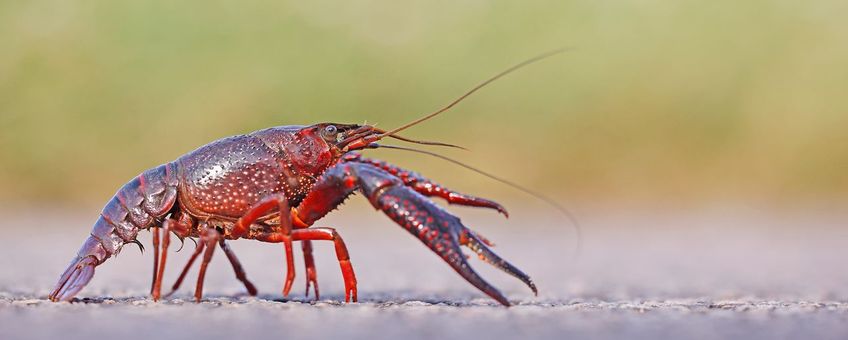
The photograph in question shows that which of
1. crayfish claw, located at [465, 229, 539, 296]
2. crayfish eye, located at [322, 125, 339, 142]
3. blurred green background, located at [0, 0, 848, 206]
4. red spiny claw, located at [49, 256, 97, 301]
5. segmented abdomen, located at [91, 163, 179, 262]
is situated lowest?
red spiny claw, located at [49, 256, 97, 301]

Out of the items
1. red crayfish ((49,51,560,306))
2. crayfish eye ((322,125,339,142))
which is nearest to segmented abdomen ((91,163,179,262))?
red crayfish ((49,51,560,306))

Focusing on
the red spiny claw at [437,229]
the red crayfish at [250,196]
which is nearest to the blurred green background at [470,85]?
the red crayfish at [250,196]

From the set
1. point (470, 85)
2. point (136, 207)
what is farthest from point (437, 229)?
point (470, 85)

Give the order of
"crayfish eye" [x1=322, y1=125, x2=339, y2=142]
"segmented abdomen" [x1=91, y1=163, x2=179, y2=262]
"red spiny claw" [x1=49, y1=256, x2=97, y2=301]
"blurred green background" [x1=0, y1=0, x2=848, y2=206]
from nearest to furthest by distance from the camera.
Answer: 1. "red spiny claw" [x1=49, y1=256, x2=97, y2=301]
2. "segmented abdomen" [x1=91, y1=163, x2=179, y2=262]
3. "crayfish eye" [x1=322, y1=125, x2=339, y2=142]
4. "blurred green background" [x1=0, y1=0, x2=848, y2=206]

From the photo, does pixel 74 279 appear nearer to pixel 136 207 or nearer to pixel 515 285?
pixel 136 207

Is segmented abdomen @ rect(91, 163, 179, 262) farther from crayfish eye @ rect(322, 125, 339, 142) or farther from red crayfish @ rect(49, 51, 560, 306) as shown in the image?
crayfish eye @ rect(322, 125, 339, 142)

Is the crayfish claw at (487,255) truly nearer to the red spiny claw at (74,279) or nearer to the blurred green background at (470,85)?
the red spiny claw at (74,279)
